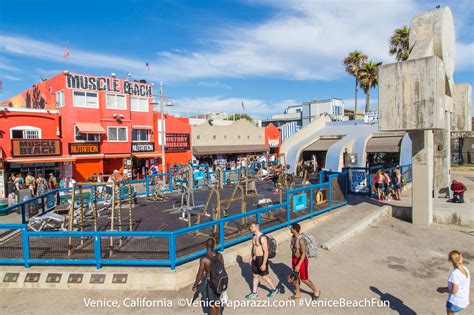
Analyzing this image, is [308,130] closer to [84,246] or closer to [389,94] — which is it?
[389,94]

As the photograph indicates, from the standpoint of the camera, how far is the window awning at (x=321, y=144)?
96.2 ft

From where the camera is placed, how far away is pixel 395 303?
653cm

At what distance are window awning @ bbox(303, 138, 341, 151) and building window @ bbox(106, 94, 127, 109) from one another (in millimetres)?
16921

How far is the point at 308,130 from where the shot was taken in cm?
3188

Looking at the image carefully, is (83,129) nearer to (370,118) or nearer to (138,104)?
(138,104)

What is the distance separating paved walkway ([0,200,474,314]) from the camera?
6.43m

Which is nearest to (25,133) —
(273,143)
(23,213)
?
(23,213)

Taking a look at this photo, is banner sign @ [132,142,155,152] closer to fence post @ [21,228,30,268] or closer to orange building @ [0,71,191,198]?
orange building @ [0,71,191,198]

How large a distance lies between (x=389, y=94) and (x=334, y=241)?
225 inches

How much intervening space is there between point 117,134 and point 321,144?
1833 cm

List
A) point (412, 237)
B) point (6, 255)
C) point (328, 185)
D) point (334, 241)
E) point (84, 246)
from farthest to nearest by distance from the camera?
point (328, 185)
point (412, 237)
point (334, 241)
point (84, 246)
point (6, 255)

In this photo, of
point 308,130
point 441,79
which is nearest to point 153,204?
point 441,79

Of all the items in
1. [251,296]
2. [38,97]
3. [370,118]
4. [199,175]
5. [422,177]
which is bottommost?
[251,296]

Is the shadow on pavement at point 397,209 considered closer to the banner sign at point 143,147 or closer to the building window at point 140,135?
the banner sign at point 143,147
